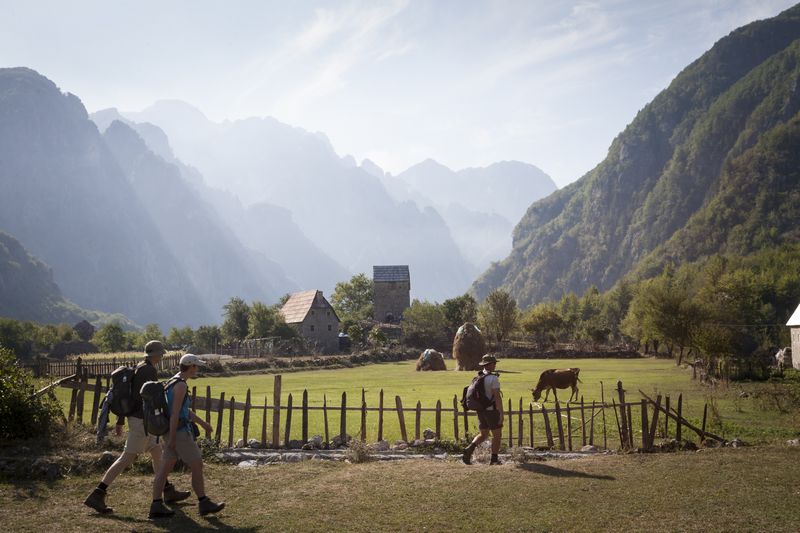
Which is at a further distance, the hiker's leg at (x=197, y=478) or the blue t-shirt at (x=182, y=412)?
the blue t-shirt at (x=182, y=412)

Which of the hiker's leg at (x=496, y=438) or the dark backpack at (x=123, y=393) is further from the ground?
the dark backpack at (x=123, y=393)

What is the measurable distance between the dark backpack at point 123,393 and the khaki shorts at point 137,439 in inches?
7.0

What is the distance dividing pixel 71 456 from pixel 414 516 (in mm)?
7282

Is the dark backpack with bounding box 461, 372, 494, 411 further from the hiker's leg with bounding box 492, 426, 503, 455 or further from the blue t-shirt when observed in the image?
the blue t-shirt

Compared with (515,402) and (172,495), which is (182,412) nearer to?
(172,495)

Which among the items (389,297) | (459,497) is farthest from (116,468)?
(389,297)

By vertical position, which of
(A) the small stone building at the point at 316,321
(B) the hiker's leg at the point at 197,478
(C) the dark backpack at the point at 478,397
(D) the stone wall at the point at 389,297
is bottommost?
(B) the hiker's leg at the point at 197,478

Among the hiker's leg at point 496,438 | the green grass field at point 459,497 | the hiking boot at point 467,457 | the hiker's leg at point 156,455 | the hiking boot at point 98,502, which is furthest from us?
the hiking boot at point 467,457

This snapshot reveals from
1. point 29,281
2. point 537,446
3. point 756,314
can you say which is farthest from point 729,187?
point 29,281

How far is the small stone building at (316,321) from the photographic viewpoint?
74.3 metres

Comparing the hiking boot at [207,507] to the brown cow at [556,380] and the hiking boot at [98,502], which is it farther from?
the brown cow at [556,380]

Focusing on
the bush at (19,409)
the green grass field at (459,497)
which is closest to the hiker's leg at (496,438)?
the green grass field at (459,497)

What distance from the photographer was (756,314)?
7088 centimetres

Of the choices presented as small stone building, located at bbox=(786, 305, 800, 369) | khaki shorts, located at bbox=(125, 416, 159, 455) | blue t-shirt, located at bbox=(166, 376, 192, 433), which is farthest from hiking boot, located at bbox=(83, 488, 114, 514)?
small stone building, located at bbox=(786, 305, 800, 369)
